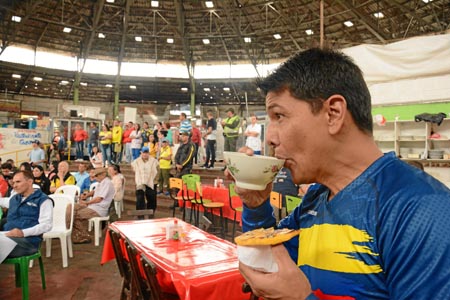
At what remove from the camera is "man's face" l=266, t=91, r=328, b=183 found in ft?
2.64

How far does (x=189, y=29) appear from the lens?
17.8 meters

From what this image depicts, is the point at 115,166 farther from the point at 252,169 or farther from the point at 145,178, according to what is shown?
the point at 252,169

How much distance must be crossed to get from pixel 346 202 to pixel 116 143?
12.4 metres

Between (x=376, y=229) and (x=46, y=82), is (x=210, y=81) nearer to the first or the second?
(x=46, y=82)

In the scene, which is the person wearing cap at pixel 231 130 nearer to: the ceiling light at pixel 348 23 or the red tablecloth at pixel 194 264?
the red tablecloth at pixel 194 264

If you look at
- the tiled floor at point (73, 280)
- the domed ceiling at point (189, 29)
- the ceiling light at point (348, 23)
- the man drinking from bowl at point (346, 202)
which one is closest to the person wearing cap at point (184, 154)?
the tiled floor at point (73, 280)

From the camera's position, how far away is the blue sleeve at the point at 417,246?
59 centimetres

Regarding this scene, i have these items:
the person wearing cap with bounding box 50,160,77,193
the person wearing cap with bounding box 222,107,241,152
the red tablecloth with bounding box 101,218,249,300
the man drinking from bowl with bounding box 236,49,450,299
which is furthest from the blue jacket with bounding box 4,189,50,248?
the person wearing cap with bounding box 222,107,241,152

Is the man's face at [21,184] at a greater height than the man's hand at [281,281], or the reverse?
the man's hand at [281,281]

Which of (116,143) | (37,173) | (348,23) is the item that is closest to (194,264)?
(37,173)

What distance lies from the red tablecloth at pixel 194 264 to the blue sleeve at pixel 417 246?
175 centimetres

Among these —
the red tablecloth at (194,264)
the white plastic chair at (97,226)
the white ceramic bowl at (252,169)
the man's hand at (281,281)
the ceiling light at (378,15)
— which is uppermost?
the ceiling light at (378,15)

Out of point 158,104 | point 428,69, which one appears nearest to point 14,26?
point 158,104

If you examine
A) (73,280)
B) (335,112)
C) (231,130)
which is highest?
(231,130)
